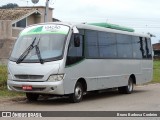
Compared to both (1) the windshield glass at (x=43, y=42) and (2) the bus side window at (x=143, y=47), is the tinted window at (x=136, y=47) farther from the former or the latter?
(1) the windshield glass at (x=43, y=42)

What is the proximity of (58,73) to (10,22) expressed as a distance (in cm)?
3481

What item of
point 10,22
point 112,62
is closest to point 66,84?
point 112,62

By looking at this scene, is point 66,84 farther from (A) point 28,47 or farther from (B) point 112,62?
(B) point 112,62

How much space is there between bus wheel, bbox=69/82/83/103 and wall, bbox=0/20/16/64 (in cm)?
2607

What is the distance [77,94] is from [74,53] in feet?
4.73

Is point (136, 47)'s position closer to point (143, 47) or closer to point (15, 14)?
point (143, 47)

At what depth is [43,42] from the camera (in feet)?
52.3

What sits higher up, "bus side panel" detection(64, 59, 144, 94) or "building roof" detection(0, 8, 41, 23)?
"building roof" detection(0, 8, 41, 23)

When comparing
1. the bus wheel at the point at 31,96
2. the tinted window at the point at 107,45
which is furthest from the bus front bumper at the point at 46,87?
the tinted window at the point at 107,45

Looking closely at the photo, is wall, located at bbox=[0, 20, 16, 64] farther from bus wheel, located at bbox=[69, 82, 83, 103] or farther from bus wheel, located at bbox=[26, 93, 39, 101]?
bus wheel, located at bbox=[69, 82, 83, 103]

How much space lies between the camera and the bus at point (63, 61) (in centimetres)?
1530

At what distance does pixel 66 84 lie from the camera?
50.9 feet

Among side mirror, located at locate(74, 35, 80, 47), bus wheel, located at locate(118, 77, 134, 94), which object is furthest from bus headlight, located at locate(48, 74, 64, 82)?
bus wheel, located at locate(118, 77, 134, 94)

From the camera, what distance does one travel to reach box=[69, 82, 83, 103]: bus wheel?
1612cm
